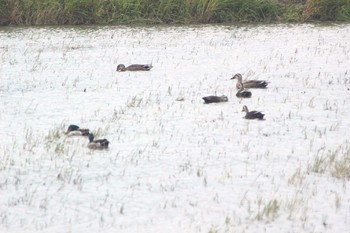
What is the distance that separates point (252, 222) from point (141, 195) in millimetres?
1236

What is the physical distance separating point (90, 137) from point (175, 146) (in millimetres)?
1094

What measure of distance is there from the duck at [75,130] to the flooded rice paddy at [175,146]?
14 centimetres

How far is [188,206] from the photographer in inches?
214

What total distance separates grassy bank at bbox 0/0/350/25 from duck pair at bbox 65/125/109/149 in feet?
52.0

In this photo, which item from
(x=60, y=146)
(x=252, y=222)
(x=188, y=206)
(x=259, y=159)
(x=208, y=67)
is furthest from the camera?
(x=208, y=67)

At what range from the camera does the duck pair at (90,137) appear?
23.7ft

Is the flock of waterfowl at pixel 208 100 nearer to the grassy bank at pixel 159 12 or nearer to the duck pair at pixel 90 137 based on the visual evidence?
the duck pair at pixel 90 137

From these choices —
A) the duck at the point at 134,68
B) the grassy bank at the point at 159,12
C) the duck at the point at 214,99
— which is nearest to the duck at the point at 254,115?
the duck at the point at 214,99

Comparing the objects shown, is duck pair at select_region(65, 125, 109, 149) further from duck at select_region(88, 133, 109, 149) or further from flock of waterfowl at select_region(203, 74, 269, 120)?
flock of waterfowl at select_region(203, 74, 269, 120)

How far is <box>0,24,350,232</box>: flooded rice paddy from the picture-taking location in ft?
17.2

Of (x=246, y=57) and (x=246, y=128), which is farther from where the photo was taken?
(x=246, y=57)

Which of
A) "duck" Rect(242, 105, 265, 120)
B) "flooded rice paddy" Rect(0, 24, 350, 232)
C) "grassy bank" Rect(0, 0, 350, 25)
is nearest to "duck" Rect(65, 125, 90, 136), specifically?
"flooded rice paddy" Rect(0, 24, 350, 232)

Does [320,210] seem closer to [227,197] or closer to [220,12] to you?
[227,197]

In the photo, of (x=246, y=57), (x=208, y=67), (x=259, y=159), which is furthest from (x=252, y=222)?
(x=246, y=57)
